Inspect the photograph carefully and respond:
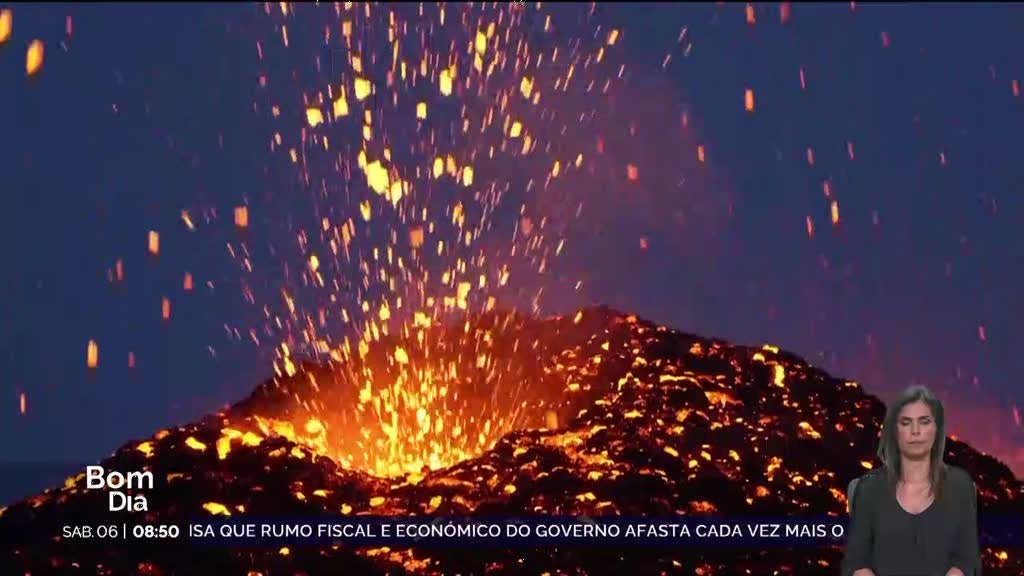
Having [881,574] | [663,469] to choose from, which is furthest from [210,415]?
[881,574]

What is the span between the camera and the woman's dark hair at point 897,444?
452 centimetres

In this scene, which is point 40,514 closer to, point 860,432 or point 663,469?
point 663,469

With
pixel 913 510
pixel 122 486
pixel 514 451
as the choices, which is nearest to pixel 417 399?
pixel 514 451

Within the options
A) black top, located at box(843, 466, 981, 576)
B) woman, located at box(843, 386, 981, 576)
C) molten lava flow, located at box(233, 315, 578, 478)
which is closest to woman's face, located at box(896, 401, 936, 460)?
woman, located at box(843, 386, 981, 576)

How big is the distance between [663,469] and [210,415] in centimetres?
1071

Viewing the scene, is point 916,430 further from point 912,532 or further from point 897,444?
point 912,532

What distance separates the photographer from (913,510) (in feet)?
15.0

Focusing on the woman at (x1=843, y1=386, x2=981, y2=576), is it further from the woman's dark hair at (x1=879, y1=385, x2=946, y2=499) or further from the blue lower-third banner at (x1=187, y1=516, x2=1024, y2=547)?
the blue lower-third banner at (x1=187, y1=516, x2=1024, y2=547)

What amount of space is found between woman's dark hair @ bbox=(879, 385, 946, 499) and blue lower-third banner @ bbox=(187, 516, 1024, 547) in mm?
14703

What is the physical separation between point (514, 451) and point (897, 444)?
1665 centimetres

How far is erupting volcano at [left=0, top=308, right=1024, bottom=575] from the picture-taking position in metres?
18.9

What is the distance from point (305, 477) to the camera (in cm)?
2066

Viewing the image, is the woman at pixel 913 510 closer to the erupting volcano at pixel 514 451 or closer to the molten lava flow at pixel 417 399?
the erupting volcano at pixel 514 451

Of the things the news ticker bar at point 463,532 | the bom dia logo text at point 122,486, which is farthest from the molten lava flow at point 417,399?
the news ticker bar at point 463,532
